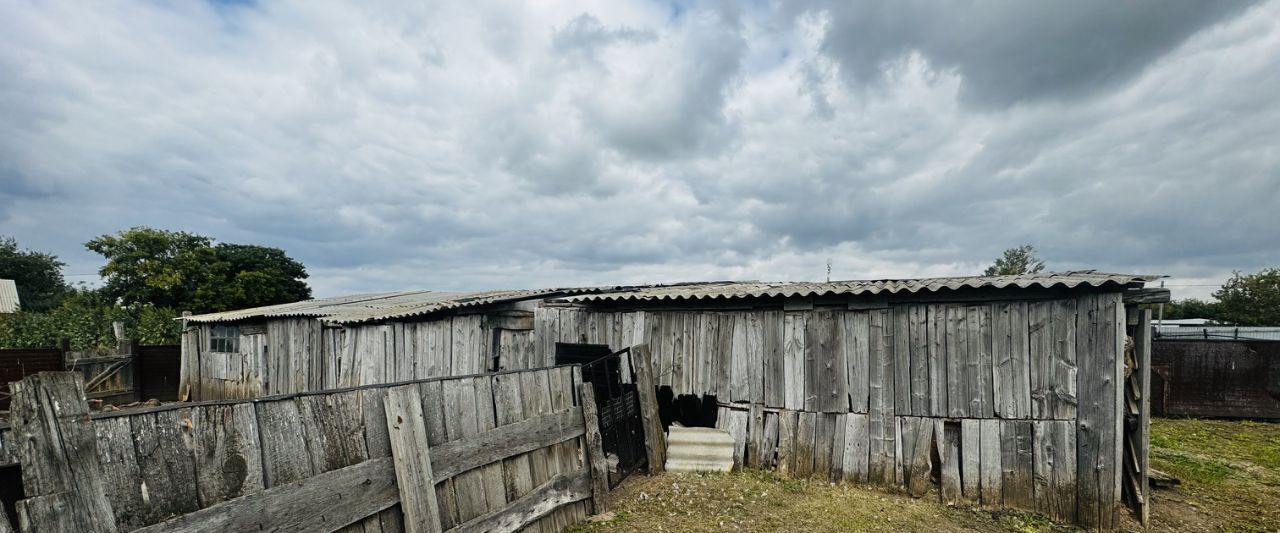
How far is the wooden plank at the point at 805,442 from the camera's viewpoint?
290 inches

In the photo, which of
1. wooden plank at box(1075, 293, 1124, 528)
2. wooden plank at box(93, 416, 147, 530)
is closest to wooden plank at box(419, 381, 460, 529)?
wooden plank at box(93, 416, 147, 530)

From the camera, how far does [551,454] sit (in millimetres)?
5586

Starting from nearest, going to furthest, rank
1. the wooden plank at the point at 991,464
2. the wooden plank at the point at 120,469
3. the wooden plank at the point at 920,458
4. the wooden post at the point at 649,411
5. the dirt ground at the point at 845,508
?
the wooden plank at the point at 120,469
the dirt ground at the point at 845,508
the wooden plank at the point at 991,464
the wooden plank at the point at 920,458
the wooden post at the point at 649,411

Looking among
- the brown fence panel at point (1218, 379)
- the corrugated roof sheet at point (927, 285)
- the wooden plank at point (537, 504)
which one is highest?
the corrugated roof sheet at point (927, 285)

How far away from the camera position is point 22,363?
504 inches

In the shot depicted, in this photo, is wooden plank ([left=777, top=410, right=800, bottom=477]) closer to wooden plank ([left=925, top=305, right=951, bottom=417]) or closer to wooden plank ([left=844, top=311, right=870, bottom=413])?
wooden plank ([left=844, top=311, right=870, bottom=413])

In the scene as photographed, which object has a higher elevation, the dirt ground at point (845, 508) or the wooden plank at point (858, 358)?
the wooden plank at point (858, 358)

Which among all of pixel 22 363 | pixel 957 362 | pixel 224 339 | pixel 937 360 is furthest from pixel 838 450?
pixel 22 363

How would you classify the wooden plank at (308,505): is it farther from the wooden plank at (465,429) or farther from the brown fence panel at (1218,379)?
the brown fence panel at (1218,379)

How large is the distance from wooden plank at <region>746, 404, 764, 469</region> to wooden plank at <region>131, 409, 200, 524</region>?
249 inches

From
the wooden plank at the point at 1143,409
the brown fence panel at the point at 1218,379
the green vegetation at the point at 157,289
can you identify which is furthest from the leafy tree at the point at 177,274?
the brown fence panel at the point at 1218,379

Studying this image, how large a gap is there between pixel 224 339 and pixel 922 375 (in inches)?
685

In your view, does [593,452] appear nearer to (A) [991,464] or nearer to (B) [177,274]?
(A) [991,464]

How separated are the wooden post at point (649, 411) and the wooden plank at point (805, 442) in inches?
72.0
